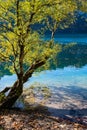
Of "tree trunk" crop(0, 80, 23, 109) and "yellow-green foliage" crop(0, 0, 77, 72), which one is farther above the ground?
"yellow-green foliage" crop(0, 0, 77, 72)

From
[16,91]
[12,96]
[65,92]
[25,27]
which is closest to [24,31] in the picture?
[25,27]

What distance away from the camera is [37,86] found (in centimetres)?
3206

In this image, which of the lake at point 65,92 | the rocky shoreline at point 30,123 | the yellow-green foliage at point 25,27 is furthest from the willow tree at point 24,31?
the lake at point 65,92

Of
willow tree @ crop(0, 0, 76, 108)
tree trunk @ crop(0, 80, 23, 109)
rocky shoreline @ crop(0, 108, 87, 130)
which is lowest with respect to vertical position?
rocky shoreline @ crop(0, 108, 87, 130)

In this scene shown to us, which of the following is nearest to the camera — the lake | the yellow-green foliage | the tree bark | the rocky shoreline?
the rocky shoreline

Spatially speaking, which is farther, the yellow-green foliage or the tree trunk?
the tree trunk

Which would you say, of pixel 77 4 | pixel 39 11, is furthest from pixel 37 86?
pixel 39 11

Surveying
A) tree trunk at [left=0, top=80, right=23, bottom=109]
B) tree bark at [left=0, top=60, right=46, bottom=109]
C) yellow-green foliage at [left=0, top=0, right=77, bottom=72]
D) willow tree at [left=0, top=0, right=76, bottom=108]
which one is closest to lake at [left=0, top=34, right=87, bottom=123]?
tree bark at [left=0, top=60, right=46, bottom=109]

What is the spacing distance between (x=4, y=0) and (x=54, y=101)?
35.1ft

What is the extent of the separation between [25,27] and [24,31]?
583mm

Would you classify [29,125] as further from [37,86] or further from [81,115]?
[37,86]

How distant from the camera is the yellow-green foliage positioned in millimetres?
19547

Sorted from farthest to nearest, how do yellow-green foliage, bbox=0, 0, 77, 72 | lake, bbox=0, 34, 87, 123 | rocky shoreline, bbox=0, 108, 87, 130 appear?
lake, bbox=0, 34, 87, 123 → yellow-green foliage, bbox=0, 0, 77, 72 → rocky shoreline, bbox=0, 108, 87, 130

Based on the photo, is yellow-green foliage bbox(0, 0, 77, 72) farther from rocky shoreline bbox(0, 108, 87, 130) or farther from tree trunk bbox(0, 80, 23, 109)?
rocky shoreline bbox(0, 108, 87, 130)
